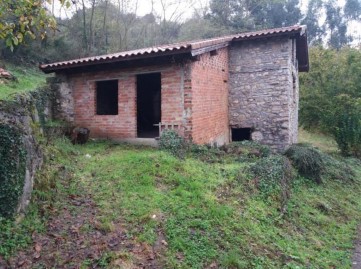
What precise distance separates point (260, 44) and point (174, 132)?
4.82 m

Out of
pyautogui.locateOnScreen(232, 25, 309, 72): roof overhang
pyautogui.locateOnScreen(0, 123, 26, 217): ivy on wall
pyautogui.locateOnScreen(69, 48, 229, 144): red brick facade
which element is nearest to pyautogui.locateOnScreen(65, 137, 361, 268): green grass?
pyautogui.locateOnScreen(0, 123, 26, 217): ivy on wall

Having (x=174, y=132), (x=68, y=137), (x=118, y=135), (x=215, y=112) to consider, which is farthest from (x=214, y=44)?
(x=68, y=137)

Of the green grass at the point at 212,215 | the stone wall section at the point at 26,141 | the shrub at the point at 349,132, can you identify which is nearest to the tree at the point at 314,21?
the shrub at the point at 349,132

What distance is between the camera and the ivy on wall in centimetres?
428

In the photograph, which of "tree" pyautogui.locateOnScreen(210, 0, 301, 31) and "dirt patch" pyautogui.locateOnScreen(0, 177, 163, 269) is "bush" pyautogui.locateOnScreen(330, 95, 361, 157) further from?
"tree" pyautogui.locateOnScreen(210, 0, 301, 31)

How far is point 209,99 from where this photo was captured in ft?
31.5

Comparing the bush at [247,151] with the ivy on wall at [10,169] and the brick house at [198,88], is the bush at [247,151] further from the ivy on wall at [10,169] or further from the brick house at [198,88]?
the ivy on wall at [10,169]

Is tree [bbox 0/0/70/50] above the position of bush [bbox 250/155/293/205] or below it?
above

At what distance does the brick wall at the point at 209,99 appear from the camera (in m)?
8.50

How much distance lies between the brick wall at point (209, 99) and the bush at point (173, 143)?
1.31 ft

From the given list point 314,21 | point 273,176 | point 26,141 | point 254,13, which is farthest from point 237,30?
point 26,141

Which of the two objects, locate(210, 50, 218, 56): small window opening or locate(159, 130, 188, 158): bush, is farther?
locate(210, 50, 218, 56): small window opening

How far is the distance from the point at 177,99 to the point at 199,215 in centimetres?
391

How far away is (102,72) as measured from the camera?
376 inches
